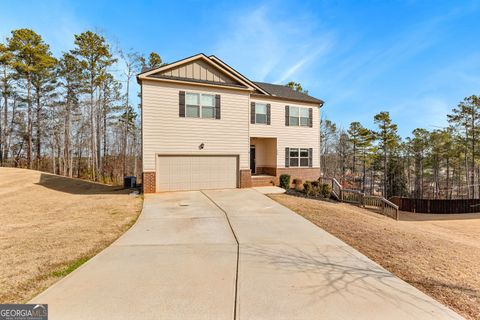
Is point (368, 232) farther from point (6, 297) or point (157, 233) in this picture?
point (6, 297)

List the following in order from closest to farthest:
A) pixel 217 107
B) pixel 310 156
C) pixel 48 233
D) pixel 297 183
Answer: pixel 48 233, pixel 217 107, pixel 297 183, pixel 310 156

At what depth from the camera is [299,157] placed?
53.3 ft

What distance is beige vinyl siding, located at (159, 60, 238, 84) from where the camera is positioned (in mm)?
12180

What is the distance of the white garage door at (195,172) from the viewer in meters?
11.9

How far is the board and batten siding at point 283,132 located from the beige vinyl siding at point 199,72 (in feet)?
8.77

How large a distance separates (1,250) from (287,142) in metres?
14.2

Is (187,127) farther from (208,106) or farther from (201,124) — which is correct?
(208,106)

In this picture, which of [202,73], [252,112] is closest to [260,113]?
[252,112]

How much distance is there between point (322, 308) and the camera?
2.77 m

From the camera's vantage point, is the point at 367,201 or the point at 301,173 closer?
the point at 367,201

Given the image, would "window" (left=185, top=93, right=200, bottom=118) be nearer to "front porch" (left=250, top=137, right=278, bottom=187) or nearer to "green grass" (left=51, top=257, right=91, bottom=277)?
"front porch" (left=250, top=137, right=278, bottom=187)

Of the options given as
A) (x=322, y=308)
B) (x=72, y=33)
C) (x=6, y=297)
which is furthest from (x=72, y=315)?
(x=72, y=33)

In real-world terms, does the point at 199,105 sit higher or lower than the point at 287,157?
higher

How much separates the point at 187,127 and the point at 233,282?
9.94 metres
